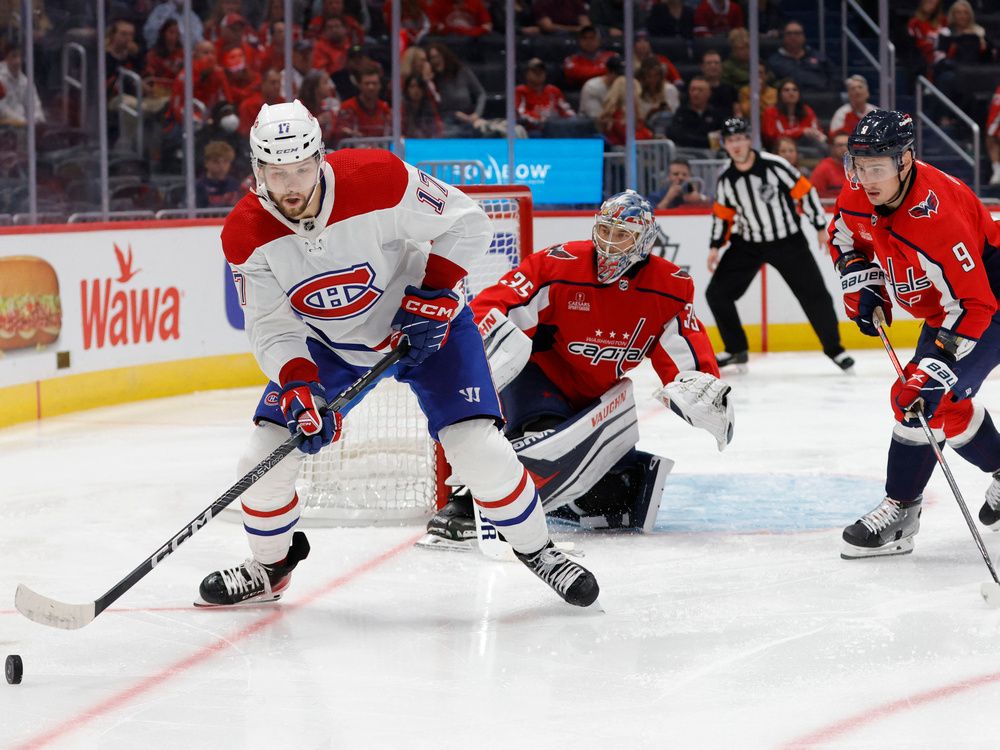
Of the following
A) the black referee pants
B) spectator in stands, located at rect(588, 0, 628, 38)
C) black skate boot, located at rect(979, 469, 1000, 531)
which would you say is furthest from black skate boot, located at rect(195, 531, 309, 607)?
spectator in stands, located at rect(588, 0, 628, 38)

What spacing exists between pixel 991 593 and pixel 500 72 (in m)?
6.21

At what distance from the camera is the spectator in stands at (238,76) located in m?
7.61

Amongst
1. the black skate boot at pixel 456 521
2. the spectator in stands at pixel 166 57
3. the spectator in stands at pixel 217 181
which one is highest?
the spectator in stands at pixel 166 57

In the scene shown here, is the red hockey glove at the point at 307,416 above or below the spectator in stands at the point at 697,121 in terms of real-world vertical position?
below

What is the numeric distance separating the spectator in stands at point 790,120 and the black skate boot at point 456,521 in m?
5.10

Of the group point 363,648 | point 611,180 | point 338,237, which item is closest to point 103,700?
point 363,648

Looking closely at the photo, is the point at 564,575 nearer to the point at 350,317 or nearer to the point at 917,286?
the point at 350,317

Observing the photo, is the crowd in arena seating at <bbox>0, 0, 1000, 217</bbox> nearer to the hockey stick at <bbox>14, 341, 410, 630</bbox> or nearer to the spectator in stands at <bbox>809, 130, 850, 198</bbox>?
the spectator in stands at <bbox>809, 130, 850, 198</bbox>

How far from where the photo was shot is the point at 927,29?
9016mm

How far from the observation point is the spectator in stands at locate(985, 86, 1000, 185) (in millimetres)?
8383

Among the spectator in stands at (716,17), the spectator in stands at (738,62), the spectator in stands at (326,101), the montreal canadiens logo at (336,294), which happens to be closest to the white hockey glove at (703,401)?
the montreal canadiens logo at (336,294)

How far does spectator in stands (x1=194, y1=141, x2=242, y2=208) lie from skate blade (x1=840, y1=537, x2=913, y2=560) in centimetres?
467

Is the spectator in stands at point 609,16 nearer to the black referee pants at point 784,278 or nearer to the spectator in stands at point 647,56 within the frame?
the spectator in stands at point 647,56

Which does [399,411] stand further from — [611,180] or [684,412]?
[611,180]
